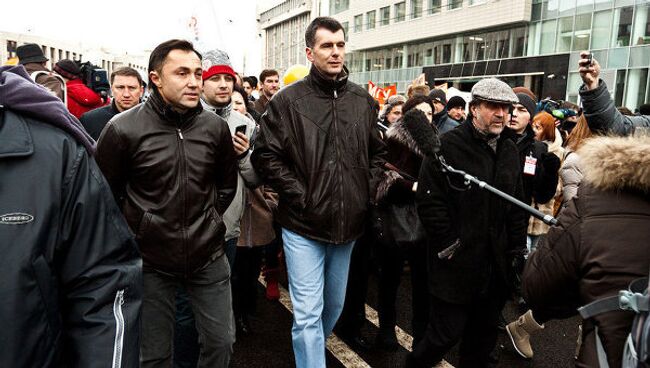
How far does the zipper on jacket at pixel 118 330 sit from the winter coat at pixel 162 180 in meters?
1.22

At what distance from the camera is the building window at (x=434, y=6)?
38287 mm

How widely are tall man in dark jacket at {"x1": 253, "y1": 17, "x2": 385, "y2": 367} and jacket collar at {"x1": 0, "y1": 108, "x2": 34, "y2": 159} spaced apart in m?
1.91

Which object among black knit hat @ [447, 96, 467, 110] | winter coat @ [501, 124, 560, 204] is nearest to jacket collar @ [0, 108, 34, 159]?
winter coat @ [501, 124, 560, 204]

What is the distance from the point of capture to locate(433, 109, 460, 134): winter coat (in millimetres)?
6285

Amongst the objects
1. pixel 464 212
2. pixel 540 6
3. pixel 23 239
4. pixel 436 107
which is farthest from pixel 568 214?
pixel 540 6

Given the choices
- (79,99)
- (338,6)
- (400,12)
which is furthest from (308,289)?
(338,6)

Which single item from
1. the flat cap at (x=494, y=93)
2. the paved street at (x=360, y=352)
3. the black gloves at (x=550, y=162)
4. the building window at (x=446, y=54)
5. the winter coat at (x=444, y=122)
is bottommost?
the paved street at (x=360, y=352)

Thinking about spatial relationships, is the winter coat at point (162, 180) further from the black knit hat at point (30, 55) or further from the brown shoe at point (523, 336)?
the black knit hat at point (30, 55)

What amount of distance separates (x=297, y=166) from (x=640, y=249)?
2028 mm

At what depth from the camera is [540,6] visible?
30.5 m

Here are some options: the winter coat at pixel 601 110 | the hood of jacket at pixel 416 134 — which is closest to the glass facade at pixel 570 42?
the hood of jacket at pixel 416 134

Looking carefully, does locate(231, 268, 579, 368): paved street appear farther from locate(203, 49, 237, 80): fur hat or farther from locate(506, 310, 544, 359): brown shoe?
locate(203, 49, 237, 80): fur hat

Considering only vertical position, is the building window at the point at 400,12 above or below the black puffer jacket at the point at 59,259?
above

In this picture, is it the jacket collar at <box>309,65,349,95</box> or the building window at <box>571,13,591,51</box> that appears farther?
the building window at <box>571,13,591,51</box>
